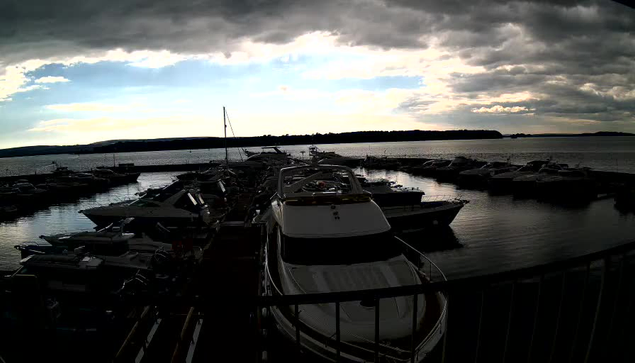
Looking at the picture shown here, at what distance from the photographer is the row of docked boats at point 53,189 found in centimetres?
4059

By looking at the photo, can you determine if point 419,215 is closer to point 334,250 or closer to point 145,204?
point 145,204

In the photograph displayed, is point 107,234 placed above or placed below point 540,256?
above

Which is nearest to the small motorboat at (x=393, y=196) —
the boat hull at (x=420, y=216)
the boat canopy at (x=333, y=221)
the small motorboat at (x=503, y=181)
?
the boat hull at (x=420, y=216)

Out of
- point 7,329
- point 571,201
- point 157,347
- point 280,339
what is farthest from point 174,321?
point 571,201

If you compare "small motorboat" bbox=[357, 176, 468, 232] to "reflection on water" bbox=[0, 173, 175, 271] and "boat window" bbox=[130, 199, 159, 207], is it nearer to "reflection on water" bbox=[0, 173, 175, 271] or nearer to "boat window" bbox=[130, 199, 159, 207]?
"boat window" bbox=[130, 199, 159, 207]

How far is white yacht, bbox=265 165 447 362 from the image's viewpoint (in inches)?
257

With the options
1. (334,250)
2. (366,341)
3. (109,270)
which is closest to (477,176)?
(109,270)

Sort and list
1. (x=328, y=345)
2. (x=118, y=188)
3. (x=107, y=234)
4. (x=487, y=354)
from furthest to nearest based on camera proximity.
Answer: (x=118, y=188) → (x=107, y=234) → (x=487, y=354) → (x=328, y=345)

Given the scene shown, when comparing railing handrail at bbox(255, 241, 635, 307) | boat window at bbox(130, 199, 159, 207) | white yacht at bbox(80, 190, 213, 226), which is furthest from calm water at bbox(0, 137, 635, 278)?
railing handrail at bbox(255, 241, 635, 307)

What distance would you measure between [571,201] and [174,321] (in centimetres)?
4082

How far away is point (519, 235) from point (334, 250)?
21.4 meters

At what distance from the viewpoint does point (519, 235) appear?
25.5 meters

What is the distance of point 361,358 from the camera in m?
6.09

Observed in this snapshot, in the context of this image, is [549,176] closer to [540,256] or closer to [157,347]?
[540,256]
